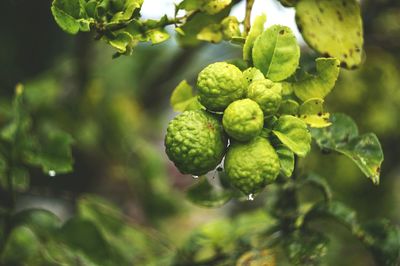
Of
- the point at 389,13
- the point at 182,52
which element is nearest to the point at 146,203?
the point at 182,52

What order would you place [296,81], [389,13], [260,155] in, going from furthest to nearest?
[389,13] → [296,81] → [260,155]

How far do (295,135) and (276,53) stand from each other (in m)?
0.11

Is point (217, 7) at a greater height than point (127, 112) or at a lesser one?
greater

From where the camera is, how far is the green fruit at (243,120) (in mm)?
730

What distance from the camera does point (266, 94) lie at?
2.48 feet

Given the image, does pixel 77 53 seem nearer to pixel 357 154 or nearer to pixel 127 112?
pixel 127 112

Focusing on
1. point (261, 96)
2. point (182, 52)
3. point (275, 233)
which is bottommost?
point (182, 52)

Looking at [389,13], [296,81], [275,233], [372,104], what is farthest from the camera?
[372,104]

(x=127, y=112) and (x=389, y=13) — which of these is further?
(x=127, y=112)

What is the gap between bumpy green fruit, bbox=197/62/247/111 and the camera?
754mm

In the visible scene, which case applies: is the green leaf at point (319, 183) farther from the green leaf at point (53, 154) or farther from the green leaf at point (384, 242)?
the green leaf at point (53, 154)

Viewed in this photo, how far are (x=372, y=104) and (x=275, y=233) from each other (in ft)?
2.45

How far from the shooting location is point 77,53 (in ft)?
5.59

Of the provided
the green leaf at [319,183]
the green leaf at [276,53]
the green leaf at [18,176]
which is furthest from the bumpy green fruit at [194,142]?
the green leaf at [18,176]
